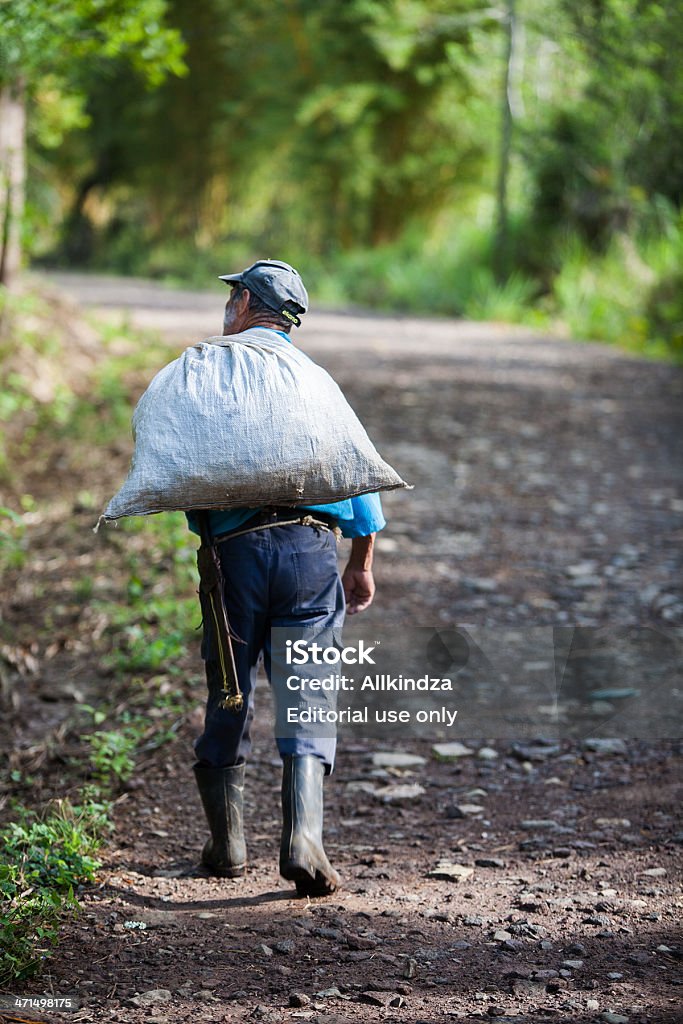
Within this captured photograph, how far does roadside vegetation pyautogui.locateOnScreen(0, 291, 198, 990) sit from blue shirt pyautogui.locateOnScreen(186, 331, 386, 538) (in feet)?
3.26

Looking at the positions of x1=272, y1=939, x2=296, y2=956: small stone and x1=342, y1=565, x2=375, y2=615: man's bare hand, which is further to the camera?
x1=342, y1=565, x2=375, y2=615: man's bare hand

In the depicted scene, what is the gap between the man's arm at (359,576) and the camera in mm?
3520

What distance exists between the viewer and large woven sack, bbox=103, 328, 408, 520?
10.0 feet

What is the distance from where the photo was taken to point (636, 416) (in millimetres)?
9141

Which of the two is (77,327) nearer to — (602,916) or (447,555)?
(447,555)

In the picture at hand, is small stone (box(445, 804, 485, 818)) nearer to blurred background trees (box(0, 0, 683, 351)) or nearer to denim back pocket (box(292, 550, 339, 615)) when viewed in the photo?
denim back pocket (box(292, 550, 339, 615))

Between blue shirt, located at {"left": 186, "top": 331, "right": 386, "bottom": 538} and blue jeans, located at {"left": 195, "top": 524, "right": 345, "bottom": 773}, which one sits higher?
blue shirt, located at {"left": 186, "top": 331, "right": 386, "bottom": 538}

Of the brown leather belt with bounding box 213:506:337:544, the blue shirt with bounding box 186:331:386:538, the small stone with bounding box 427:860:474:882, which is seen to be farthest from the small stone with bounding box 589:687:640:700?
the brown leather belt with bounding box 213:506:337:544

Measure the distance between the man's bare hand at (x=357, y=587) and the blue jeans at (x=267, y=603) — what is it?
171mm

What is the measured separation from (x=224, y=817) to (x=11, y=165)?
21.8ft

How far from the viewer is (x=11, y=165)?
28.8 feet

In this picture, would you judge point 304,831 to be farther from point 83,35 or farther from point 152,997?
point 83,35

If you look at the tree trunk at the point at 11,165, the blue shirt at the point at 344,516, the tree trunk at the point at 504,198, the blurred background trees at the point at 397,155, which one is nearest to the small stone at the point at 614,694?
the blue shirt at the point at 344,516

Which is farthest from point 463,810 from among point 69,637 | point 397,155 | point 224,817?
point 397,155
